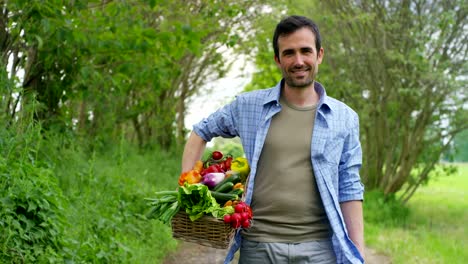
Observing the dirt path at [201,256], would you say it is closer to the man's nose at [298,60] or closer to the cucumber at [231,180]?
the cucumber at [231,180]

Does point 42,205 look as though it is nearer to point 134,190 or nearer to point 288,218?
point 288,218

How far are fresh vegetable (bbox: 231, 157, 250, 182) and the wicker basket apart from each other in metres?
0.42

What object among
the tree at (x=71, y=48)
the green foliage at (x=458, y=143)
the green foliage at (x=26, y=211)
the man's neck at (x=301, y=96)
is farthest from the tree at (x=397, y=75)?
the man's neck at (x=301, y=96)

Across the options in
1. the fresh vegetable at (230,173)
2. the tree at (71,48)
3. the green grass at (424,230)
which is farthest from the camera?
the green grass at (424,230)

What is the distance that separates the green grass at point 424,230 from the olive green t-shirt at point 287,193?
6422mm

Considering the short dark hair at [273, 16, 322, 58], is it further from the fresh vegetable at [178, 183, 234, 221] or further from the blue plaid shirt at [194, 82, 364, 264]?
the fresh vegetable at [178, 183, 234, 221]

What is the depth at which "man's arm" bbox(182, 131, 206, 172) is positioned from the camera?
396 centimetres

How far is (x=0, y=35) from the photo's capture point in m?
8.39

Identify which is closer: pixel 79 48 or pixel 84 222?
pixel 84 222

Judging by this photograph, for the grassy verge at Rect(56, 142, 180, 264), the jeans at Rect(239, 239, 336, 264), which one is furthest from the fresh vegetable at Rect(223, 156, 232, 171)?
the grassy verge at Rect(56, 142, 180, 264)

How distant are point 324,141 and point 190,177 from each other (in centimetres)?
65

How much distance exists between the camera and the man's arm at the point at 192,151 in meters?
3.96

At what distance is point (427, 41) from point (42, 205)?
10.3 m

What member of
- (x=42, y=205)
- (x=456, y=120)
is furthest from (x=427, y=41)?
(x=42, y=205)
